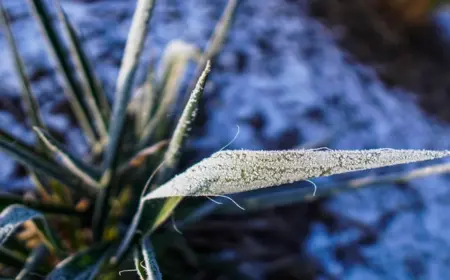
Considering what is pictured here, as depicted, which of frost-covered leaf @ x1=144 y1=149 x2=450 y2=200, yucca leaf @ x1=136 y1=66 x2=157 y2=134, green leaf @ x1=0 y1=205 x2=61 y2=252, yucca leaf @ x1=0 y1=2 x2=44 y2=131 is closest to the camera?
frost-covered leaf @ x1=144 y1=149 x2=450 y2=200

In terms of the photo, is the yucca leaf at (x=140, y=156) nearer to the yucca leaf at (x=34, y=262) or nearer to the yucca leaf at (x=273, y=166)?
the yucca leaf at (x=34, y=262)

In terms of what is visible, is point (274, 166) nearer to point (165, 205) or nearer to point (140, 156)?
point (165, 205)

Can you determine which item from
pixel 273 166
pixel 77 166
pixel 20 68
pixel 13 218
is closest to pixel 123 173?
pixel 77 166

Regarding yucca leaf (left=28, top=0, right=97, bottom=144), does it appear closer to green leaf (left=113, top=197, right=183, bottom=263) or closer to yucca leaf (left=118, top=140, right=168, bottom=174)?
yucca leaf (left=118, top=140, right=168, bottom=174)

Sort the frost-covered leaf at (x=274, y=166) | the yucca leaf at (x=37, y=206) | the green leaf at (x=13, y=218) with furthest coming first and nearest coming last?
the yucca leaf at (x=37, y=206), the green leaf at (x=13, y=218), the frost-covered leaf at (x=274, y=166)

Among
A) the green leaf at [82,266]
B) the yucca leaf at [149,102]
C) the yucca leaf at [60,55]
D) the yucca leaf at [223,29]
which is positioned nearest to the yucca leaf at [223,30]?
the yucca leaf at [223,29]

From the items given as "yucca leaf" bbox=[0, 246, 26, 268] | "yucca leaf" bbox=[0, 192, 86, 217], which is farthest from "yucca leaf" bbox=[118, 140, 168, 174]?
"yucca leaf" bbox=[0, 246, 26, 268]

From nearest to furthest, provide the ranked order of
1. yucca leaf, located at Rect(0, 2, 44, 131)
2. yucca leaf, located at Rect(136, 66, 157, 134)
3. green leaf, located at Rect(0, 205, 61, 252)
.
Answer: green leaf, located at Rect(0, 205, 61, 252)
yucca leaf, located at Rect(0, 2, 44, 131)
yucca leaf, located at Rect(136, 66, 157, 134)

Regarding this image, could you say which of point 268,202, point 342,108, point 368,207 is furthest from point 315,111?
point 268,202
